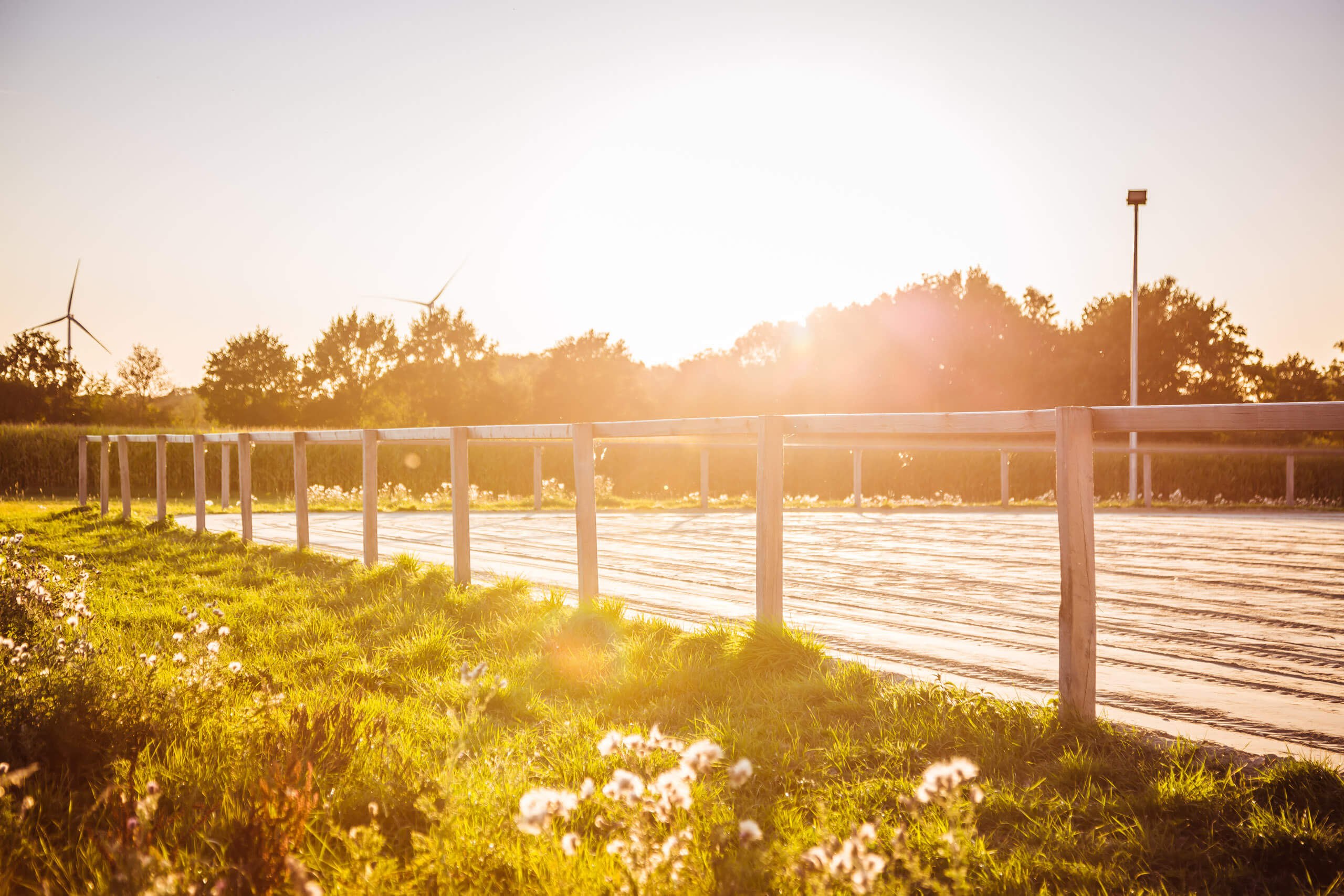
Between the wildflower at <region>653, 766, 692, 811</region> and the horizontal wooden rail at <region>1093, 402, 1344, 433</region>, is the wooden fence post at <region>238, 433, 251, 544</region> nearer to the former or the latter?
the wildflower at <region>653, 766, 692, 811</region>

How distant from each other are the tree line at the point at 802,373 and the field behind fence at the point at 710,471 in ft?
45.2

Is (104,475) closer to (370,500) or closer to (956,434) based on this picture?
(370,500)

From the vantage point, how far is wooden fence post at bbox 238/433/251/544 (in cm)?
825

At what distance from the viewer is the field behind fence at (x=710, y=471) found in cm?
2230

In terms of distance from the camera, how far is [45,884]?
1339 millimetres

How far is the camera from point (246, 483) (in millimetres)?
8508

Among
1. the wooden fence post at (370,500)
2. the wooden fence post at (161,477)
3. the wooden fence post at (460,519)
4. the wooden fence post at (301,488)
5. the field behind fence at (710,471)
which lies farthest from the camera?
the field behind fence at (710,471)

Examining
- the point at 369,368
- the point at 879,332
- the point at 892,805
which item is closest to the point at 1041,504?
the point at 892,805

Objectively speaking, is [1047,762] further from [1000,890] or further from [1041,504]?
[1041,504]

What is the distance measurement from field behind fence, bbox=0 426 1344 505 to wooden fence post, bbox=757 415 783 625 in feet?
A: 57.0

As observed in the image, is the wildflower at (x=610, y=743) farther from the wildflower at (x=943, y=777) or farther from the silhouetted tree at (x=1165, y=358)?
the silhouetted tree at (x=1165, y=358)

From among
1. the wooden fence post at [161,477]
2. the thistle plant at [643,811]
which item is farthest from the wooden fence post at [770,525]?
the wooden fence post at [161,477]

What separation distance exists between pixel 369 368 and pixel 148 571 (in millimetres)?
44830

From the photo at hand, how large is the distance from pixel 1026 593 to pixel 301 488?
6.61m
